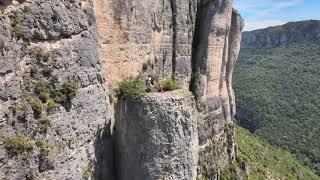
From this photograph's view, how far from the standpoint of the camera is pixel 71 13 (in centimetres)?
1606

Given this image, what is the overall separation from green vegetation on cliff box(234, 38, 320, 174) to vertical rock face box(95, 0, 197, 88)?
49.4 m

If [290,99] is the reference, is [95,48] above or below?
above

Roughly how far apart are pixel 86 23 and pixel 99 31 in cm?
189

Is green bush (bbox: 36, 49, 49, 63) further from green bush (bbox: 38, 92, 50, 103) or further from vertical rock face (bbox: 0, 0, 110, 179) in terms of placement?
green bush (bbox: 38, 92, 50, 103)

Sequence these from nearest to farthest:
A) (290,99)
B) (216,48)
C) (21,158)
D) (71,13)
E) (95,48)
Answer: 1. (21,158)
2. (71,13)
3. (95,48)
4. (216,48)
5. (290,99)

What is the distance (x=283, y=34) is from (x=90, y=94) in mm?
118858

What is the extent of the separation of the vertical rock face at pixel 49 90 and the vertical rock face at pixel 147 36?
1.80m

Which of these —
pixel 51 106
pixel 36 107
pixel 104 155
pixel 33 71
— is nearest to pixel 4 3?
pixel 33 71

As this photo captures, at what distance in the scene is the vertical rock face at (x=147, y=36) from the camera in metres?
19.2

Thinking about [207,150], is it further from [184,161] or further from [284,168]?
[284,168]

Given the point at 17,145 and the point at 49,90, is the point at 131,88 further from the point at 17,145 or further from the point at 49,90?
the point at 17,145

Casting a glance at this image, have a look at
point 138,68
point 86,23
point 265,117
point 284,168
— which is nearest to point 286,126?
point 265,117

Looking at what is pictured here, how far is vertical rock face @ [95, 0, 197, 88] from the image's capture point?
19.2 metres

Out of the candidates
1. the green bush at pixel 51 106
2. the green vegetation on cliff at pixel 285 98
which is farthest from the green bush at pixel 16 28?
the green vegetation on cliff at pixel 285 98
